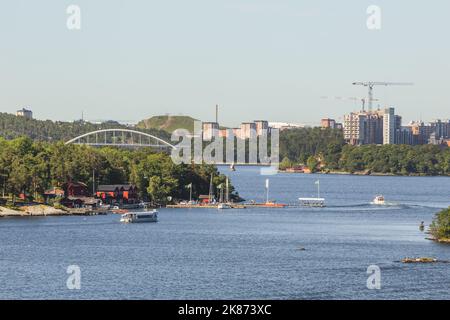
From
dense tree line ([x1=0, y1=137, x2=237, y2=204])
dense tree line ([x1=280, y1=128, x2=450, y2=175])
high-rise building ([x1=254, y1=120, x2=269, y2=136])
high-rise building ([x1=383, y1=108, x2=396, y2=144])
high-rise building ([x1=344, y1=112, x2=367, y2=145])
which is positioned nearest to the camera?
dense tree line ([x1=0, y1=137, x2=237, y2=204])

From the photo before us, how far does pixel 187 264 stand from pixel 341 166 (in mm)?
113989

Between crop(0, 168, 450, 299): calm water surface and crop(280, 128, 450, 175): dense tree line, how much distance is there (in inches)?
3241

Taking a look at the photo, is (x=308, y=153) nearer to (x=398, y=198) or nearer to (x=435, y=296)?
(x=398, y=198)

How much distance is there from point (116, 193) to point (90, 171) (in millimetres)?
2456

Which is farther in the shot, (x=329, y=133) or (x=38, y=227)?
(x=329, y=133)

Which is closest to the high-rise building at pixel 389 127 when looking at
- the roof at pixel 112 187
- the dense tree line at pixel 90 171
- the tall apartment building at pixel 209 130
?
the tall apartment building at pixel 209 130

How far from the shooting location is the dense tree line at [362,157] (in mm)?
133250

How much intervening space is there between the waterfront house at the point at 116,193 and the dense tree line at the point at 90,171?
106 cm

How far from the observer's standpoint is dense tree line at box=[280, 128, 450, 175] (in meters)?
133

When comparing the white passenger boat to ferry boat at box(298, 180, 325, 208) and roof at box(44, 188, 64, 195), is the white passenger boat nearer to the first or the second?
ferry boat at box(298, 180, 325, 208)

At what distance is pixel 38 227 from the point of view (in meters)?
41.1

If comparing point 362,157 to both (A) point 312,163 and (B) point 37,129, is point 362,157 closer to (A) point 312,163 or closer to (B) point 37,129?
(A) point 312,163

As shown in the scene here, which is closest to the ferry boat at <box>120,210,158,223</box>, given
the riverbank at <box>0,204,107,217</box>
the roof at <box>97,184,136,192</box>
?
the riverbank at <box>0,204,107,217</box>

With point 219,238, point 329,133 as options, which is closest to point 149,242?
point 219,238
